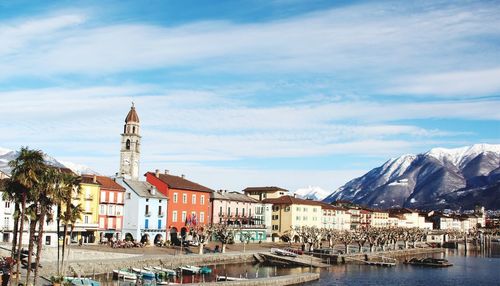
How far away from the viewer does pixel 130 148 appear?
Answer: 134375 millimetres

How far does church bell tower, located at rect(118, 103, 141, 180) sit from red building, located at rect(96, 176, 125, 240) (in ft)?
41.9

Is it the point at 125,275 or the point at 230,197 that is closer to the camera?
the point at 125,275

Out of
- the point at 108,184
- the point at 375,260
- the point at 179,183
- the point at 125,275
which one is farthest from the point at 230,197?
the point at 125,275

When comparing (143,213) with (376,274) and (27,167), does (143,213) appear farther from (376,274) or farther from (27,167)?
(27,167)

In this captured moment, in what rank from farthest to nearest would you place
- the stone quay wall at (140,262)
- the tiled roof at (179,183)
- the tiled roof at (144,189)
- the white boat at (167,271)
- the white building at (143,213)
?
1. the tiled roof at (179,183)
2. the tiled roof at (144,189)
3. the white building at (143,213)
4. the white boat at (167,271)
5. the stone quay wall at (140,262)

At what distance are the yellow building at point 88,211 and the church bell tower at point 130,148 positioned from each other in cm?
2012

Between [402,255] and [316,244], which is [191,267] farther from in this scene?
[402,255]

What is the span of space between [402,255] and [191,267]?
8527 cm

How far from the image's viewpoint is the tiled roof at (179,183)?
130m

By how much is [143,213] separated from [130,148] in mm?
18570

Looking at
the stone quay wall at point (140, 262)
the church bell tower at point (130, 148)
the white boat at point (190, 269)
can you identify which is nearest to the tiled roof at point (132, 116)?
the church bell tower at point (130, 148)

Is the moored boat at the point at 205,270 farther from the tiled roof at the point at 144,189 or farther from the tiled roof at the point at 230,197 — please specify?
the tiled roof at the point at 230,197

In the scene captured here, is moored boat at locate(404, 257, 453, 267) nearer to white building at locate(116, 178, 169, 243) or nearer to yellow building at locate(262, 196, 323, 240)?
yellow building at locate(262, 196, 323, 240)

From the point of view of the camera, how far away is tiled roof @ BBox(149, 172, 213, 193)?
130 metres
